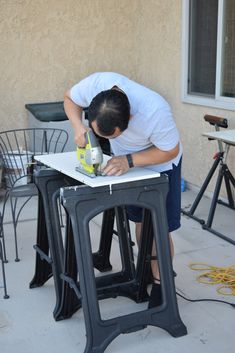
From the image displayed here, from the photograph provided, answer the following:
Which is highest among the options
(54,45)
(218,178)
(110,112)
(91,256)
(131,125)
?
(54,45)

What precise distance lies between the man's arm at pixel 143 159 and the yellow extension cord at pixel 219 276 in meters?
1.05

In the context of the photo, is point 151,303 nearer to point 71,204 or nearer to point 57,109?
point 71,204

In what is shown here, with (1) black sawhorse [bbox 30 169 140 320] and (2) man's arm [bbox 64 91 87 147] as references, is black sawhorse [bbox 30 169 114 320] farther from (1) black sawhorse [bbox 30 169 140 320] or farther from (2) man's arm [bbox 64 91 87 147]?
(2) man's arm [bbox 64 91 87 147]

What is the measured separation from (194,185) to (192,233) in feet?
3.92

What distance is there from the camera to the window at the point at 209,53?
4.49 meters

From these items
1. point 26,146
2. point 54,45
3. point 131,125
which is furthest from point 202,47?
point 131,125

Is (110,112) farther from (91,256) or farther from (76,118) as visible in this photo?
(91,256)

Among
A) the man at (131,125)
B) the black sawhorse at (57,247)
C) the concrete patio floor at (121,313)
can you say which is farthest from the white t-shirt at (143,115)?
the concrete patio floor at (121,313)

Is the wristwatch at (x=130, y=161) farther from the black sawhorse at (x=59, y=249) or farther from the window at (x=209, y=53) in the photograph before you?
the window at (x=209, y=53)

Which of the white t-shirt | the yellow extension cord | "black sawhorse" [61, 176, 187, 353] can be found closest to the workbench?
"black sawhorse" [61, 176, 187, 353]

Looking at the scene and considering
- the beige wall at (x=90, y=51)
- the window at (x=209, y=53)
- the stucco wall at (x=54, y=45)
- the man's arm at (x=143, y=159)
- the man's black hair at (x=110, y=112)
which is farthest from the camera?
the stucco wall at (x=54, y=45)

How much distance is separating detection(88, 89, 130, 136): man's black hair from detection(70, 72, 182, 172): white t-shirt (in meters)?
0.18

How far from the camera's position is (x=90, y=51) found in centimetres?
561

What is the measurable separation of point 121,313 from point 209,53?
115 inches
